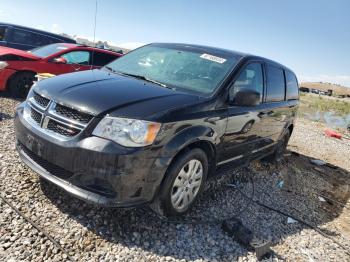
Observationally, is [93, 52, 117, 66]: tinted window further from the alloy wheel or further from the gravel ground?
the alloy wheel

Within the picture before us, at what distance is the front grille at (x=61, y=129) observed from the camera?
320 cm

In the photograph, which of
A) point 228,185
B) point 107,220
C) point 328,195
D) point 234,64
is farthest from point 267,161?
point 107,220

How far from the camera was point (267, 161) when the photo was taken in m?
7.01

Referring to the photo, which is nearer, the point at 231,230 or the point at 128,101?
the point at 128,101

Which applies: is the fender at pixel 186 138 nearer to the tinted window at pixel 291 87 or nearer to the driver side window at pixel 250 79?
the driver side window at pixel 250 79

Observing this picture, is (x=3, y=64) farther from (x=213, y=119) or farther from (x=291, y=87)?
(x=291, y=87)

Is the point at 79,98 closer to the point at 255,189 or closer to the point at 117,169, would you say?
the point at 117,169

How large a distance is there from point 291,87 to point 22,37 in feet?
30.8

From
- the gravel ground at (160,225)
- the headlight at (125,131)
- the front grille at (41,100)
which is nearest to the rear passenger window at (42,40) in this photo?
the gravel ground at (160,225)

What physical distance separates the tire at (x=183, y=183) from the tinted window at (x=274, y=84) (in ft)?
6.90

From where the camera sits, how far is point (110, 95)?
347 centimetres

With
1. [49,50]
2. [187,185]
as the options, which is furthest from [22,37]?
[187,185]

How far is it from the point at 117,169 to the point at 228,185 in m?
2.57

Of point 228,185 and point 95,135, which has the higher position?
point 95,135
